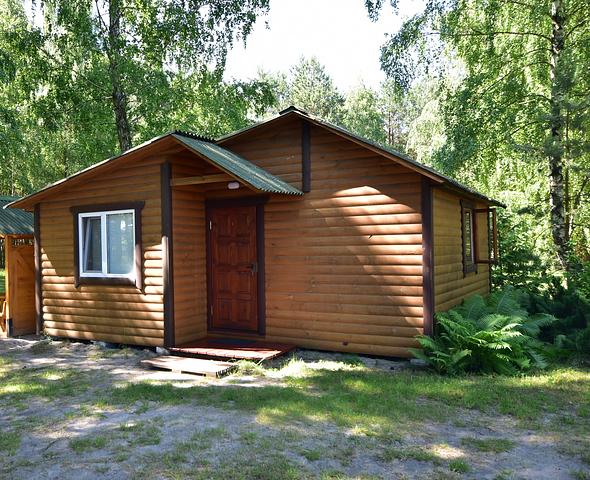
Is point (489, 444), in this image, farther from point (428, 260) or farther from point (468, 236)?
point (468, 236)

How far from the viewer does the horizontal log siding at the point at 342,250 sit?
276 inches

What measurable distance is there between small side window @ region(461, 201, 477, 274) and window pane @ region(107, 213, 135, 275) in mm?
→ 5595

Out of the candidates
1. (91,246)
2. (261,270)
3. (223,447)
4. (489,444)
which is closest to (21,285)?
(91,246)

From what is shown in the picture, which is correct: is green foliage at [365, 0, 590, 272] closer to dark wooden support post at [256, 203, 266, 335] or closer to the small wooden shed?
dark wooden support post at [256, 203, 266, 335]

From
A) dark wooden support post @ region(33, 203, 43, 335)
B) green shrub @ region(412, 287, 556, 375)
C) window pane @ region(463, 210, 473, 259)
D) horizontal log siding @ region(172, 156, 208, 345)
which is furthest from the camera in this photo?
dark wooden support post @ region(33, 203, 43, 335)

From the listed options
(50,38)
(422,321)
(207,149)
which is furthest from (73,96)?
(422,321)

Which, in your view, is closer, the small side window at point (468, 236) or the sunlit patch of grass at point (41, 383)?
the sunlit patch of grass at point (41, 383)

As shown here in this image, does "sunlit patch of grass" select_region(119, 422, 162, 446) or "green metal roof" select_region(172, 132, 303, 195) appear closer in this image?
"sunlit patch of grass" select_region(119, 422, 162, 446)

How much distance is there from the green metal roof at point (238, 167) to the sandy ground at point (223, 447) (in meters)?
3.05

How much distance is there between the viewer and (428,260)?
6.85m

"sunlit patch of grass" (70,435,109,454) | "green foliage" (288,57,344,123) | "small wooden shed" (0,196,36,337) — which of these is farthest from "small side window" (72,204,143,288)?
"green foliage" (288,57,344,123)

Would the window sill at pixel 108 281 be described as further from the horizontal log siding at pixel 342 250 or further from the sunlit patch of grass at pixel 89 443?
the sunlit patch of grass at pixel 89 443

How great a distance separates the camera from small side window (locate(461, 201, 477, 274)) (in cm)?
860

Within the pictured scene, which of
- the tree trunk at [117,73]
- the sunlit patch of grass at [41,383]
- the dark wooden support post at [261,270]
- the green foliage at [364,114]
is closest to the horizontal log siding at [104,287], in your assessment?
the sunlit patch of grass at [41,383]
